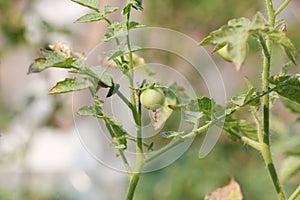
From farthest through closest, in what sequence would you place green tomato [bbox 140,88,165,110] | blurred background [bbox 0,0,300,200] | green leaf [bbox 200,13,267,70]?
blurred background [bbox 0,0,300,200]
green tomato [bbox 140,88,165,110]
green leaf [bbox 200,13,267,70]

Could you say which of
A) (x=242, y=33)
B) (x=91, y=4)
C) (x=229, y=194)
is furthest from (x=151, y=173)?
(x=242, y=33)

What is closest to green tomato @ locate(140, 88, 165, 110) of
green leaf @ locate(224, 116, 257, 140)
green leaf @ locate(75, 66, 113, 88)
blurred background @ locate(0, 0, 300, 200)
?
green leaf @ locate(75, 66, 113, 88)

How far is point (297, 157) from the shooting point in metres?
1.03

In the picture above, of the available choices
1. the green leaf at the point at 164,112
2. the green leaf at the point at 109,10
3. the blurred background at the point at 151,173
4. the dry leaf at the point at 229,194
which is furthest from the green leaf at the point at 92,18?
the blurred background at the point at 151,173

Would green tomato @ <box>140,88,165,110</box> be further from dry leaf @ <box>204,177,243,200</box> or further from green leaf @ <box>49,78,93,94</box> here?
dry leaf @ <box>204,177,243,200</box>

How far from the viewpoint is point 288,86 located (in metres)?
0.61

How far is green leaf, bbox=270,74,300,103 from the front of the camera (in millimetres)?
606

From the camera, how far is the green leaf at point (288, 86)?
23.9 inches

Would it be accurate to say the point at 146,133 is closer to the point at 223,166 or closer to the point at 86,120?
the point at 223,166

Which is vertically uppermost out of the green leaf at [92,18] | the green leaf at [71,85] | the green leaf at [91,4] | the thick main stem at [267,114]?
the green leaf at [91,4]

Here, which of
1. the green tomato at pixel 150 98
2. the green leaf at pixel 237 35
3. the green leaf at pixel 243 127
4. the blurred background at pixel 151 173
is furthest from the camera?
the blurred background at pixel 151 173

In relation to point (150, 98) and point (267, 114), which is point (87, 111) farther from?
point (267, 114)

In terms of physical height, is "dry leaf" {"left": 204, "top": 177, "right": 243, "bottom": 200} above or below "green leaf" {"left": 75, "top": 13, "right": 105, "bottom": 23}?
below

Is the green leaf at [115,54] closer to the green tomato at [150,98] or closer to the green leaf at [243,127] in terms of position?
the green tomato at [150,98]
